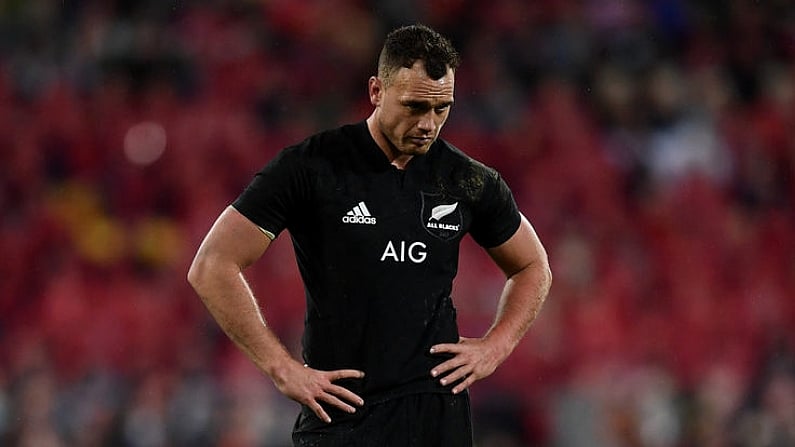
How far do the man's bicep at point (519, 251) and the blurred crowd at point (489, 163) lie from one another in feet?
12.3

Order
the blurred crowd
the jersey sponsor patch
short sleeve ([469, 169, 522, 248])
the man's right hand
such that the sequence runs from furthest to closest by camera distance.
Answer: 1. the blurred crowd
2. short sleeve ([469, 169, 522, 248])
3. the jersey sponsor patch
4. the man's right hand

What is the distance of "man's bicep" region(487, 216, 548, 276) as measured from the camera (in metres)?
3.98

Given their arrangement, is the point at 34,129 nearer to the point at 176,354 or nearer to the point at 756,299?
the point at 176,354

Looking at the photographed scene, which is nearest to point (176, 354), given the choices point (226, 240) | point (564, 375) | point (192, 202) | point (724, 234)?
point (192, 202)

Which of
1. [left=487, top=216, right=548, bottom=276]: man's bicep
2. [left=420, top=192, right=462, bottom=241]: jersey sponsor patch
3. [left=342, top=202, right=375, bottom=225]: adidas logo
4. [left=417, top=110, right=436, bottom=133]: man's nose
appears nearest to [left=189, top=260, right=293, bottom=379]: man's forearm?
[left=342, top=202, right=375, bottom=225]: adidas logo

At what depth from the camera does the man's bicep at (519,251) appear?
398 centimetres

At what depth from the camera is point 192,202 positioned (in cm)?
920

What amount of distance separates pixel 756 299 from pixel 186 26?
4.96 meters

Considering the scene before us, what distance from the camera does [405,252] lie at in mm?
3695

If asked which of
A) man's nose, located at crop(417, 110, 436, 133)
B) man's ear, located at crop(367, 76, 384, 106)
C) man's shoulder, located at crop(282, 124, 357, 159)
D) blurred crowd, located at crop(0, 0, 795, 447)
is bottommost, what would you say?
blurred crowd, located at crop(0, 0, 795, 447)

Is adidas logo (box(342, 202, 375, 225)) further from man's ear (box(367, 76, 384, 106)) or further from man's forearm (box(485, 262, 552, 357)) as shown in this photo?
man's forearm (box(485, 262, 552, 357))

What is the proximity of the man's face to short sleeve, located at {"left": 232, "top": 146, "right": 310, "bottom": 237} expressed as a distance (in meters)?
0.27

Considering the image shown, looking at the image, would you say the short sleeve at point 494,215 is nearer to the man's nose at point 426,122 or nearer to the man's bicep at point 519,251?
the man's bicep at point 519,251

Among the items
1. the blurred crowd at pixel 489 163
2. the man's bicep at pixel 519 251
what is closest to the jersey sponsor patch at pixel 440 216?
the man's bicep at pixel 519 251
